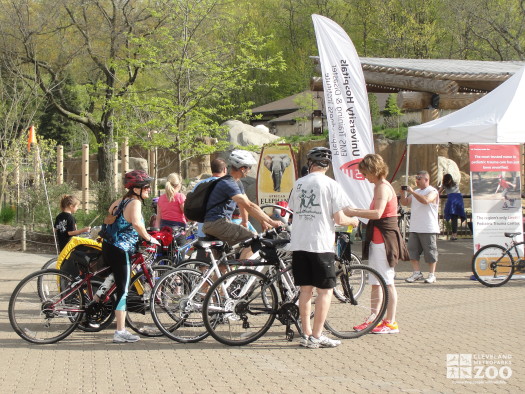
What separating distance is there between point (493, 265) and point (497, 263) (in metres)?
0.07

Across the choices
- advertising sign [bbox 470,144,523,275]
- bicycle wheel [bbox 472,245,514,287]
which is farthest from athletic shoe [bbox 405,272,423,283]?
advertising sign [bbox 470,144,523,275]

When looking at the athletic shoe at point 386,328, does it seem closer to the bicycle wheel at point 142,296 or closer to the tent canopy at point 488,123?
the bicycle wheel at point 142,296

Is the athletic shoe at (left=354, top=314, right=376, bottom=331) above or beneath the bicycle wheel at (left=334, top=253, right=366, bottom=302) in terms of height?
beneath

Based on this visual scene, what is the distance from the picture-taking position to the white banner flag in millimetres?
12148

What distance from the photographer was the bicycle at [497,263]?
1170cm

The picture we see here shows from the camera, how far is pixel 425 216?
12.2 metres

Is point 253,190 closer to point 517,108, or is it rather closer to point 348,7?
point 517,108

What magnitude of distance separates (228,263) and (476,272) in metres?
5.48

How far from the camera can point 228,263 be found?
25.4 feet

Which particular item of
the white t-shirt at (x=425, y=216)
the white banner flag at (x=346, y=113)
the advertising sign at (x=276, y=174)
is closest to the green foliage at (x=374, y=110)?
the advertising sign at (x=276, y=174)

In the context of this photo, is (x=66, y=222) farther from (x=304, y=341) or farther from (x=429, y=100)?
(x=429, y=100)

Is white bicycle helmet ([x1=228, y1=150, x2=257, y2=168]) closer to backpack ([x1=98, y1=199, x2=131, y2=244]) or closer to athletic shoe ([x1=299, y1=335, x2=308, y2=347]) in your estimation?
backpack ([x1=98, y1=199, x2=131, y2=244])

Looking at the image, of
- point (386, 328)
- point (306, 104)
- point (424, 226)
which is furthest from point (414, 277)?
point (306, 104)

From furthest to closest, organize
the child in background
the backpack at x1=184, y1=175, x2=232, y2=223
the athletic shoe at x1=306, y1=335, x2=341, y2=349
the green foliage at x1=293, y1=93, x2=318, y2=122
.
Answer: the green foliage at x1=293, y1=93, x2=318, y2=122 < the child in background < the backpack at x1=184, y1=175, x2=232, y2=223 < the athletic shoe at x1=306, y1=335, x2=341, y2=349
